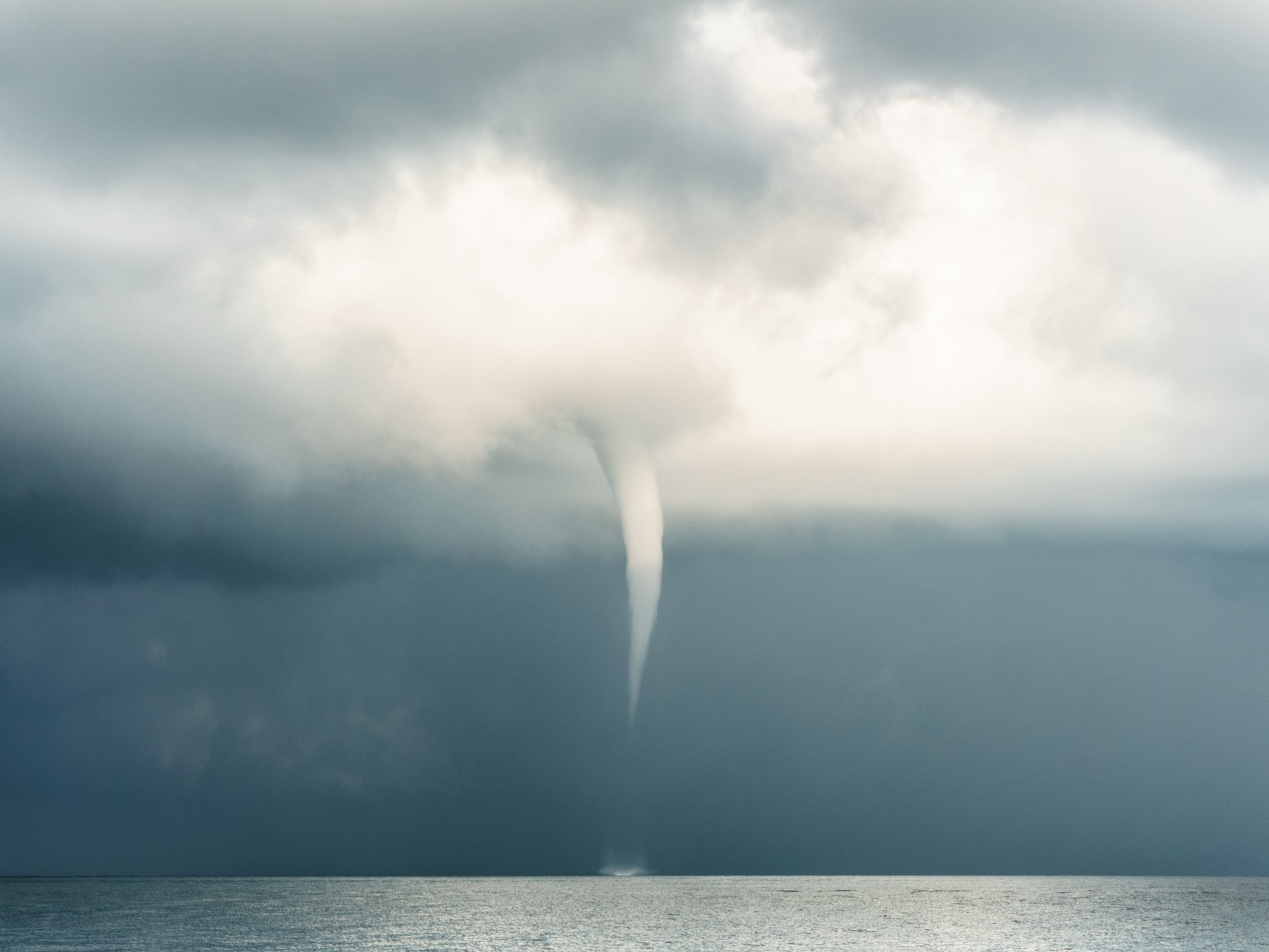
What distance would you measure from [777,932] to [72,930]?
108146mm

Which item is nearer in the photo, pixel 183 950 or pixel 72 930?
pixel 183 950

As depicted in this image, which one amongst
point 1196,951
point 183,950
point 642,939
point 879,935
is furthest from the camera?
point 879,935

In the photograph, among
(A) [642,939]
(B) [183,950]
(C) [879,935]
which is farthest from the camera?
(C) [879,935]

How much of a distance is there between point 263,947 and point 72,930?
5305cm

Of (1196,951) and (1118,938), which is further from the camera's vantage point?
(1118,938)

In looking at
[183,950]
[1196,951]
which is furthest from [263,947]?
[1196,951]

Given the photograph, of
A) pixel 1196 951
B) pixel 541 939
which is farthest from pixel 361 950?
pixel 1196 951

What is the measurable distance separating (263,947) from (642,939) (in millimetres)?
51349

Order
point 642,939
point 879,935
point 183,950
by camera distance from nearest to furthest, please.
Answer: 1. point 183,950
2. point 642,939
3. point 879,935

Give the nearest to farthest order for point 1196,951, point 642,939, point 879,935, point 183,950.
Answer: point 183,950
point 1196,951
point 642,939
point 879,935

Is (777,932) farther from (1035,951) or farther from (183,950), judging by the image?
(183,950)

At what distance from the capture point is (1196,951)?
16875 centimetres

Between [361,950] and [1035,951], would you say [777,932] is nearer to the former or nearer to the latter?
[1035,951]

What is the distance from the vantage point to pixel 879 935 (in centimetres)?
19600
